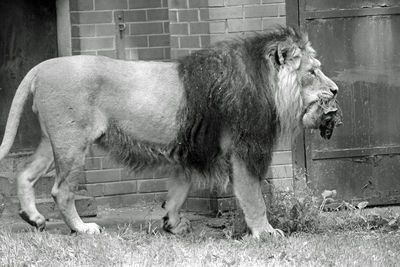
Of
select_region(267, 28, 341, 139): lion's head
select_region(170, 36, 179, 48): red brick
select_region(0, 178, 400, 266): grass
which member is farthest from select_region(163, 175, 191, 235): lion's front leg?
select_region(170, 36, 179, 48): red brick

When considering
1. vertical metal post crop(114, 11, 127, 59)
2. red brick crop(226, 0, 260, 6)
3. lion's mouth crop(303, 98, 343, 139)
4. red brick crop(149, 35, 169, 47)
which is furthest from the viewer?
red brick crop(149, 35, 169, 47)

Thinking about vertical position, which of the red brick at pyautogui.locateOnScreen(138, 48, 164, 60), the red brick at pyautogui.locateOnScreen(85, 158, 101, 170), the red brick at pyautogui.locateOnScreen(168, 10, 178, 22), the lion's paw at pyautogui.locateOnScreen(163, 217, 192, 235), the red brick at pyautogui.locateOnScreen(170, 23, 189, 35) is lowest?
the lion's paw at pyautogui.locateOnScreen(163, 217, 192, 235)

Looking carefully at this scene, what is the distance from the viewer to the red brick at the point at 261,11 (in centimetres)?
953

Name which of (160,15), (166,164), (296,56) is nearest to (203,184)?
(166,164)

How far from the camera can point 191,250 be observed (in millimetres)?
7684

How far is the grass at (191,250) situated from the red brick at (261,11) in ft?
Result: 7.33

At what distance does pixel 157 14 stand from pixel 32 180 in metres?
2.50

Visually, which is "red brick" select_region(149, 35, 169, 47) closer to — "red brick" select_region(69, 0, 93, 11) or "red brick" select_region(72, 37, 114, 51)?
"red brick" select_region(72, 37, 114, 51)

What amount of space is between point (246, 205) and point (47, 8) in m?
3.23

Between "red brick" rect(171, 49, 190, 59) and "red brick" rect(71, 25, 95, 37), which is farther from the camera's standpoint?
"red brick" rect(71, 25, 95, 37)

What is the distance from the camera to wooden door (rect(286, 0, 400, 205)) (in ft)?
32.1

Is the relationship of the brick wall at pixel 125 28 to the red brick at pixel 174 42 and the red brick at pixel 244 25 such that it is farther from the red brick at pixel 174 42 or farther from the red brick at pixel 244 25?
the red brick at pixel 244 25

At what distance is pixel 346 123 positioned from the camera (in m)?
9.90

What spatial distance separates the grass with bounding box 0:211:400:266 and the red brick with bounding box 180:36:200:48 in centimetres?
200
